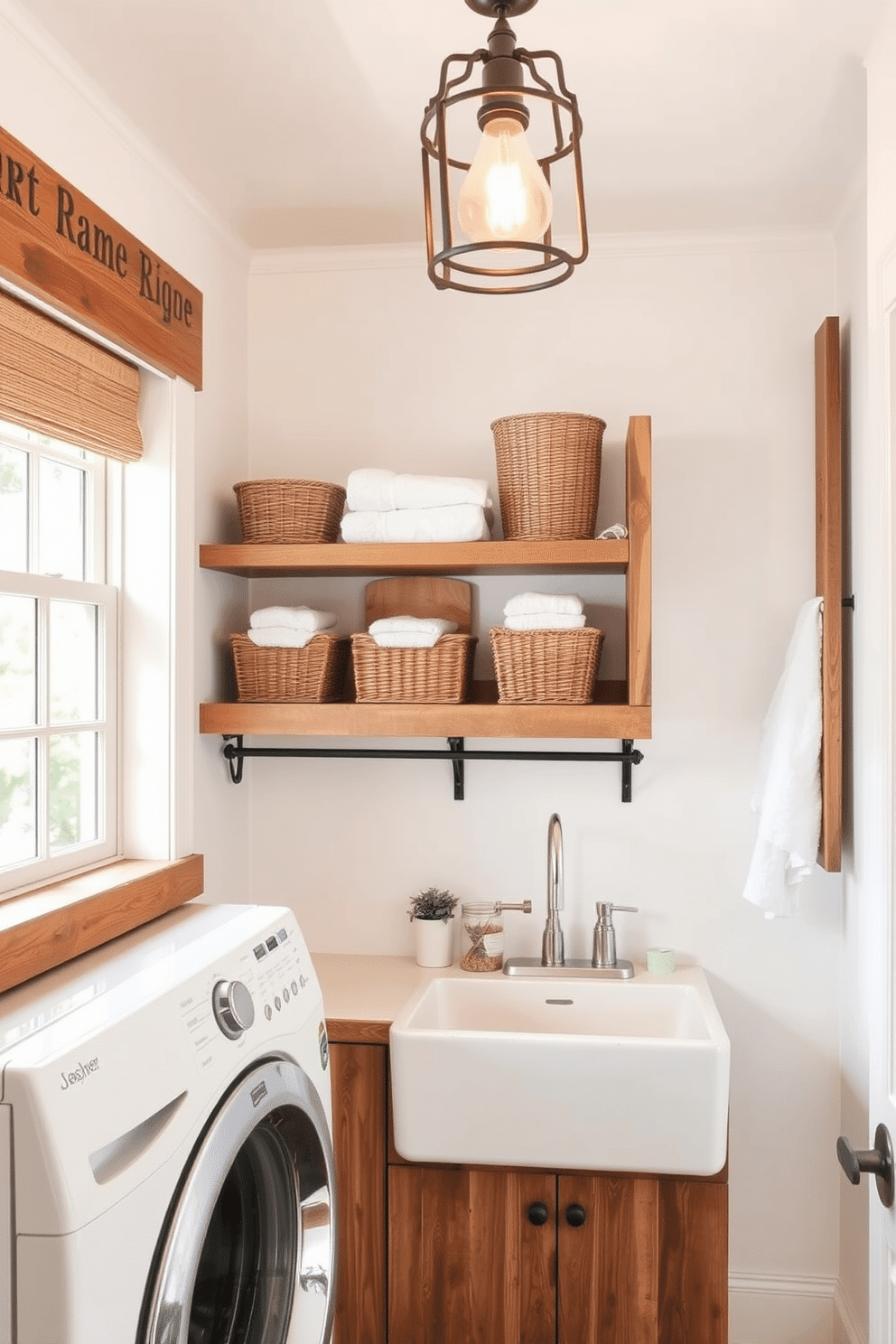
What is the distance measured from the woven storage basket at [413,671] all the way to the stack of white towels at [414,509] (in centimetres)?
23

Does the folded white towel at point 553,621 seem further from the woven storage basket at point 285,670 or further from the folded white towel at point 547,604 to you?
the woven storage basket at point 285,670

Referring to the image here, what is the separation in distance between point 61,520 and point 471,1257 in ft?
5.27

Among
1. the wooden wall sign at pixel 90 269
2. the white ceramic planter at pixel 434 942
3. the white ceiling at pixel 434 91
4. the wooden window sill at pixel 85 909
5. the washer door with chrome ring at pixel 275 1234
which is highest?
the white ceiling at pixel 434 91

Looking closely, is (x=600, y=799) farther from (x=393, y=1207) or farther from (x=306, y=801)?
(x=393, y=1207)

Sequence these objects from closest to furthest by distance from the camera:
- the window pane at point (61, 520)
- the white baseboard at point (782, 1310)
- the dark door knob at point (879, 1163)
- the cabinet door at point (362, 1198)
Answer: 1. the dark door knob at point (879, 1163)
2. the window pane at point (61, 520)
3. the cabinet door at point (362, 1198)
4. the white baseboard at point (782, 1310)

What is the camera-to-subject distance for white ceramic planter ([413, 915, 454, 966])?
2637 mm

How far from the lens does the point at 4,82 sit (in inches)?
67.1

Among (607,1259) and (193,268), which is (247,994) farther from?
(193,268)

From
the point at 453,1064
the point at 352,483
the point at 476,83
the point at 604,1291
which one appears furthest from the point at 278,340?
the point at 604,1291

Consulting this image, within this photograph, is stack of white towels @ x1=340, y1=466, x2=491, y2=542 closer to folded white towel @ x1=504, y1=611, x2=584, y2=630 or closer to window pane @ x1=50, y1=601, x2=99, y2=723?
folded white towel @ x1=504, y1=611, x2=584, y2=630

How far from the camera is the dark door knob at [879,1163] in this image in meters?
1.34

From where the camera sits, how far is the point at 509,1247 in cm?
217

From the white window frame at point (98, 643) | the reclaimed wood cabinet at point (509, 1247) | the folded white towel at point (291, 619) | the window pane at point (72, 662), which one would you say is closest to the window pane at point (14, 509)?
the white window frame at point (98, 643)

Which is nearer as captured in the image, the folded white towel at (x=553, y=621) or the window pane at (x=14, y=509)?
the window pane at (x=14, y=509)
